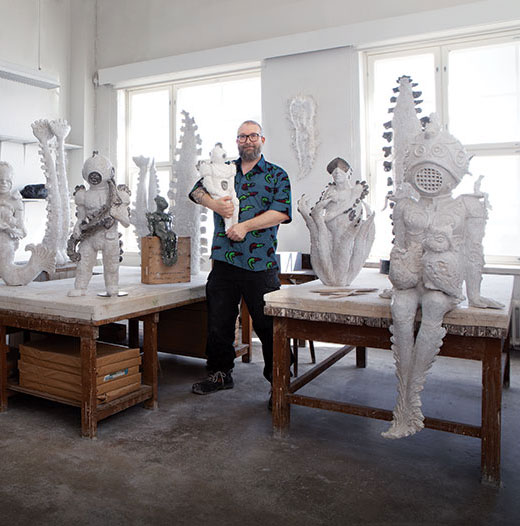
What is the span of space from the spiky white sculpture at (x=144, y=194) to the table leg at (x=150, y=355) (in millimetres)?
1497

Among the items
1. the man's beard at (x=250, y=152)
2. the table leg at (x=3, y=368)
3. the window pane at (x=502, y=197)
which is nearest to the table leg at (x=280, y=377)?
the man's beard at (x=250, y=152)

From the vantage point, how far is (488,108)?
4.84 meters

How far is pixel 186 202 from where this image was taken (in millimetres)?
4000

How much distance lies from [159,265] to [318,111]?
9.00 ft

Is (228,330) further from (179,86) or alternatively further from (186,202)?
(179,86)

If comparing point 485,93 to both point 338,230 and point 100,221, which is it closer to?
point 338,230

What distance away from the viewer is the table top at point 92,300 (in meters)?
2.61

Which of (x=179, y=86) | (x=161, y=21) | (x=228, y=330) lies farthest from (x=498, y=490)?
(x=161, y=21)

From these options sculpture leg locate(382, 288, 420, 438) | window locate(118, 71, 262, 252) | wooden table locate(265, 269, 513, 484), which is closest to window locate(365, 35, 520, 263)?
window locate(118, 71, 262, 252)

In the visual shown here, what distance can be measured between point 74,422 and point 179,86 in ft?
15.3

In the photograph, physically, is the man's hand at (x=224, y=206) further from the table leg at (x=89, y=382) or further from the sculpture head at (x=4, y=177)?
the sculpture head at (x=4, y=177)

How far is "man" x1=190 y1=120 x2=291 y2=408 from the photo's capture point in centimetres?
294

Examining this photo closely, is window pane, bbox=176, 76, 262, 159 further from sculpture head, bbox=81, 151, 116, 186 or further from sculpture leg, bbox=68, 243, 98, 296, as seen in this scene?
sculpture leg, bbox=68, 243, 98, 296

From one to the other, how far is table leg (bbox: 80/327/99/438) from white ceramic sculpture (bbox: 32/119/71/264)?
1.99 meters
